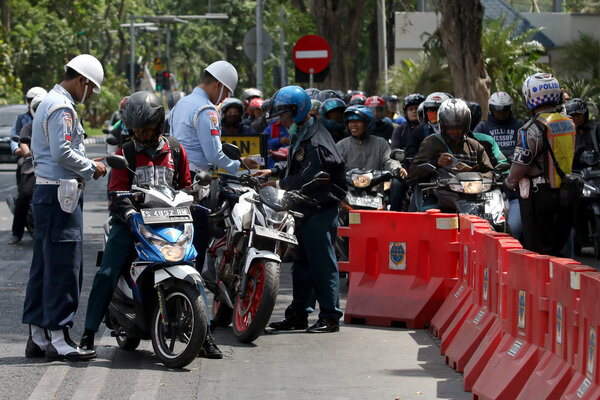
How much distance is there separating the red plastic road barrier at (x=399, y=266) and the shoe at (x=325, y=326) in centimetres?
47

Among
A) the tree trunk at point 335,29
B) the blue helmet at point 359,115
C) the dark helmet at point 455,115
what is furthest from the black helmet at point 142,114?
the tree trunk at point 335,29

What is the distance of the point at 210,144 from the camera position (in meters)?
9.09

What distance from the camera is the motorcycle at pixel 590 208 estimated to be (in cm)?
1352

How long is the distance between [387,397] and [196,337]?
1.28 m

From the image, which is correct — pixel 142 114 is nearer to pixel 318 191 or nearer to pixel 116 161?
pixel 116 161

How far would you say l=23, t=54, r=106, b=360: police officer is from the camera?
7699mm

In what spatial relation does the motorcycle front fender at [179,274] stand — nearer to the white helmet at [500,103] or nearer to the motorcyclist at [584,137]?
the white helmet at [500,103]

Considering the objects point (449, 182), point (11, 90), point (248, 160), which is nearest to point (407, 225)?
point (449, 182)

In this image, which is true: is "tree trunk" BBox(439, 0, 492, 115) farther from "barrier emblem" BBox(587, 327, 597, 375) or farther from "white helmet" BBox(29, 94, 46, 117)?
"barrier emblem" BBox(587, 327, 597, 375)

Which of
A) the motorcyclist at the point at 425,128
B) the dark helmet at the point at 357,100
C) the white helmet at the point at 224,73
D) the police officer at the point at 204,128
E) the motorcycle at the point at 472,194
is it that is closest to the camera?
the police officer at the point at 204,128

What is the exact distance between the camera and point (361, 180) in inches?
467

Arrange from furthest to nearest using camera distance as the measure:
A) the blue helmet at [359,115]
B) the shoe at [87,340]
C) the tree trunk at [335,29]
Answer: the tree trunk at [335,29]
the blue helmet at [359,115]
the shoe at [87,340]

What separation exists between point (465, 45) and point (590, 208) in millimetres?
4359

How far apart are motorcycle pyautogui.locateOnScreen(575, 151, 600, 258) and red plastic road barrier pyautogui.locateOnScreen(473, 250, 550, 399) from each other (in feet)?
23.4
